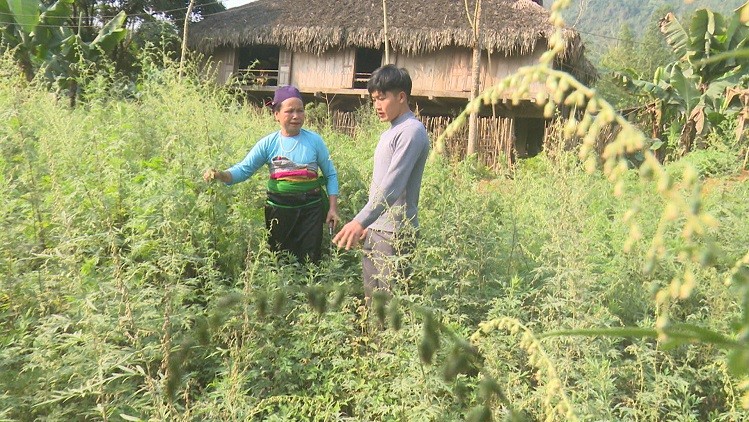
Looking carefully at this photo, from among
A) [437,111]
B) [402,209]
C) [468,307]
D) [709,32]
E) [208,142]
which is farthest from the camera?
[437,111]

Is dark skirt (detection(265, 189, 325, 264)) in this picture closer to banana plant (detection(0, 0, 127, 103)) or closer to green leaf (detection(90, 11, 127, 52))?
banana plant (detection(0, 0, 127, 103))

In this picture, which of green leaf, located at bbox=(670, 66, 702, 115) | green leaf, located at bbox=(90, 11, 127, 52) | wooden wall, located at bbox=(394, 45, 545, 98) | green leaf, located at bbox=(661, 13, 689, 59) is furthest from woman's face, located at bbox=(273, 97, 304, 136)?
wooden wall, located at bbox=(394, 45, 545, 98)

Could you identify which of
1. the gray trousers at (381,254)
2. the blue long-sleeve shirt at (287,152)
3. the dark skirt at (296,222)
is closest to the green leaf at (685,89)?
the blue long-sleeve shirt at (287,152)

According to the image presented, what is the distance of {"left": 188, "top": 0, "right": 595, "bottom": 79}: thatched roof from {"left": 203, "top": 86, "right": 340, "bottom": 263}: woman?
12.3 meters

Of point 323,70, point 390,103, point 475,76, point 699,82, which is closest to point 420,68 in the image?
point 323,70

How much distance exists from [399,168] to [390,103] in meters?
0.37

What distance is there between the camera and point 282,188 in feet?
13.0

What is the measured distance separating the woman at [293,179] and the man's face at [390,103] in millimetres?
834

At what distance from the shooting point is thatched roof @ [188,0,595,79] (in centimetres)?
1574

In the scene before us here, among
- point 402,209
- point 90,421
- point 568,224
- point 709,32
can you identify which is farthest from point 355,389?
point 709,32

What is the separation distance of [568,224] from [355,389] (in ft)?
4.14

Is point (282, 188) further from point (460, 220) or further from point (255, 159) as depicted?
point (460, 220)

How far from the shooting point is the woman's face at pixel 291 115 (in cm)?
393

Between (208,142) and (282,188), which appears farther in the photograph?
(208,142)
